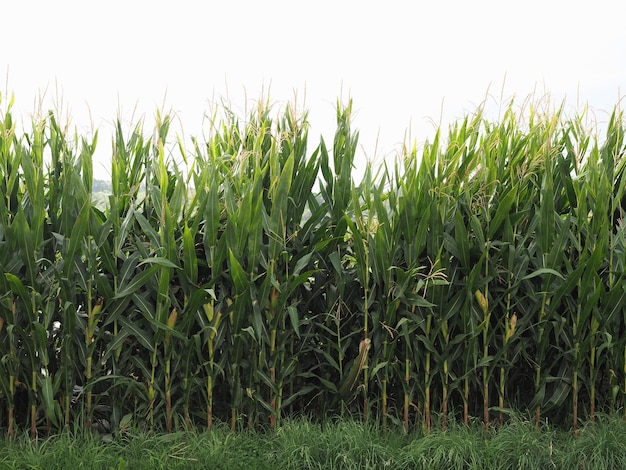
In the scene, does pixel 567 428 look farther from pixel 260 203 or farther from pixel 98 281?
pixel 98 281

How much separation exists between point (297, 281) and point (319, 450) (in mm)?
857

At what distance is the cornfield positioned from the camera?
11.6 ft

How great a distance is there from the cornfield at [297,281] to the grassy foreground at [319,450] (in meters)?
0.15

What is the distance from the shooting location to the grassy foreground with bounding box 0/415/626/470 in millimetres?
3346

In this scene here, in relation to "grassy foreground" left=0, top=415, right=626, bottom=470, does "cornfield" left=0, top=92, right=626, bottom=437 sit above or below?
above

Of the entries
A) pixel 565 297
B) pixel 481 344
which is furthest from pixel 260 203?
pixel 565 297

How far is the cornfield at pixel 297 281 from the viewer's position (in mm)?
3547

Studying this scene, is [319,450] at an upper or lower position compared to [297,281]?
lower

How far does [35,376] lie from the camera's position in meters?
3.61

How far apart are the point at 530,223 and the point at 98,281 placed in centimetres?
239

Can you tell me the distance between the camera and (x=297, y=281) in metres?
3.52

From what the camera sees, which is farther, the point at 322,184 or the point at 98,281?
the point at 322,184

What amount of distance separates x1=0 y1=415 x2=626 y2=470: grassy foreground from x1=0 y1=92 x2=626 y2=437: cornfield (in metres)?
0.15

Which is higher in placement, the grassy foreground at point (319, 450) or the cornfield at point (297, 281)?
the cornfield at point (297, 281)
